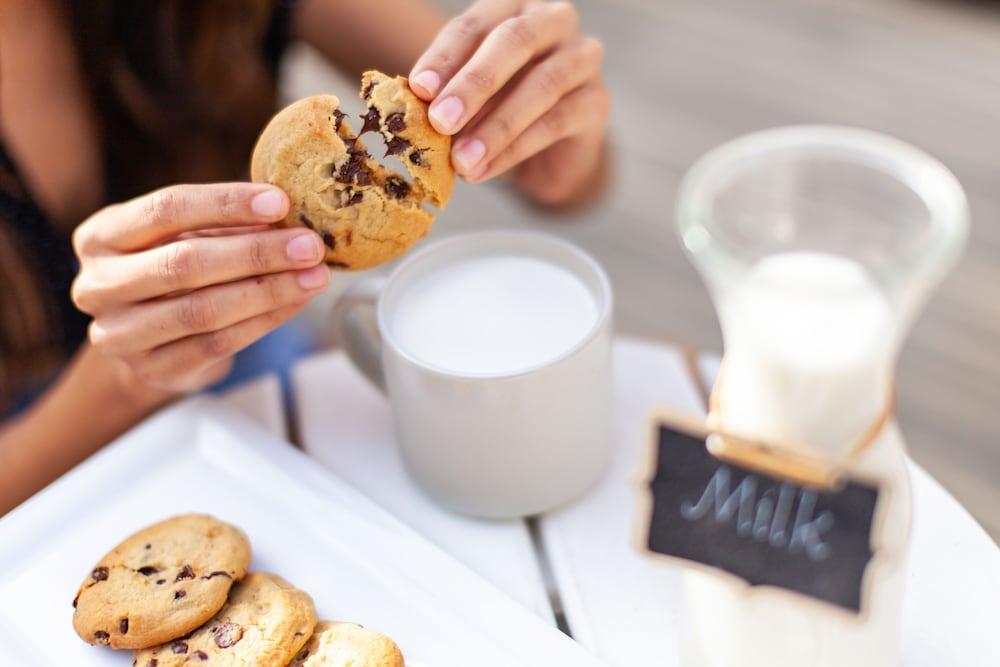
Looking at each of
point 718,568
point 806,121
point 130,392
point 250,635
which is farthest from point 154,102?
point 806,121

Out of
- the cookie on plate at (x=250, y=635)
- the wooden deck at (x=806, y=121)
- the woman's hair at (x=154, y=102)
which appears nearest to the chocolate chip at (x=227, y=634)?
the cookie on plate at (x=250, y=635)

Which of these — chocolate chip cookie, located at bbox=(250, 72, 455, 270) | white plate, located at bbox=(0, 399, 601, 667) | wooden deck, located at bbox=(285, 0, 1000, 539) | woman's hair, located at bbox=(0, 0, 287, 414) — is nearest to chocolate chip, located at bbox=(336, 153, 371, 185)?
chocolate chip cookie, located at bbox=(250, 72, 455, 270)

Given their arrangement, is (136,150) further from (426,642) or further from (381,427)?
(426,642)

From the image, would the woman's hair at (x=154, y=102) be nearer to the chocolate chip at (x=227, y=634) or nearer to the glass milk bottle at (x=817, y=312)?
the chocolate chip at (x=227, y=634)

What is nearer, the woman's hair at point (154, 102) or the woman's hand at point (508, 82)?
the woman's hand at point (508, 82)

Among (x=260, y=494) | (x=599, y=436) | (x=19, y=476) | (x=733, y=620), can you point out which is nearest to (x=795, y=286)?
(x=733, y=620)

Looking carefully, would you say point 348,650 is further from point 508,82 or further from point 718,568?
point 508,82

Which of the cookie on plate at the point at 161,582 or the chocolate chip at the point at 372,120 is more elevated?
the chocolate chip at the point at 372,120
